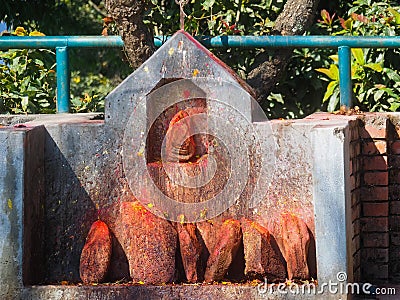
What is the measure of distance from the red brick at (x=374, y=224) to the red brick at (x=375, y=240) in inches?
1.1

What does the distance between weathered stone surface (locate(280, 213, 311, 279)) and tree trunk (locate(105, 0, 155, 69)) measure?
161cm

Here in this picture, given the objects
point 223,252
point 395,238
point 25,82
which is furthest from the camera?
point 25,82

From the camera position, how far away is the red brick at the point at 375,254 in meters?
4.43

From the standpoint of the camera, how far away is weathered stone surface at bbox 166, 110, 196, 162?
13.4 ft

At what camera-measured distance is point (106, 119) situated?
4.11 metres

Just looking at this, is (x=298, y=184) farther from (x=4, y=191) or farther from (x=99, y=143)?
(x=4, y=191)

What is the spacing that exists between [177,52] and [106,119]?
19.3 inches

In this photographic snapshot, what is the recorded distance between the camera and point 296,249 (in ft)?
12.7

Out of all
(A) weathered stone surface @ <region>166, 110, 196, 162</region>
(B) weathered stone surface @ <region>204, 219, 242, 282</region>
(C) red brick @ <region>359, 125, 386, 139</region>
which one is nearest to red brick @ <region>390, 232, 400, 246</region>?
(C) red brick @ <region>359, 125, 386, 139</region>

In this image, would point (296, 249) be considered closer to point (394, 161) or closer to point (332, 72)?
point (394, 161)

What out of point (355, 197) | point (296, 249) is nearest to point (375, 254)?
point (355, 197)

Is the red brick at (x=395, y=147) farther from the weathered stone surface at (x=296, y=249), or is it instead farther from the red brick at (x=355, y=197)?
the weathered stone surface at (x=296, y=249)

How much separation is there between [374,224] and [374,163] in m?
0.33

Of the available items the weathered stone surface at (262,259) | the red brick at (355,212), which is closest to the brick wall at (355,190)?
the red brick at (355,212)
